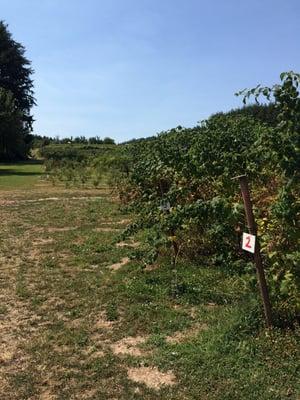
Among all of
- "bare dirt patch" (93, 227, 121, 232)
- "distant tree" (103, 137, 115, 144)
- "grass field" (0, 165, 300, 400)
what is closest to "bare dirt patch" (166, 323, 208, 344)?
"grass field" (0, 165, 300, 400)

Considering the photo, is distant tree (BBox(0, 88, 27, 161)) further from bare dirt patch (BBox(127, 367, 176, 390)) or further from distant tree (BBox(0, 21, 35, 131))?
bare dirt patch (BBox(127, 367, 176, 390))

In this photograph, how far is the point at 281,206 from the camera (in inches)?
169

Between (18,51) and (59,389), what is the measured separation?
2384 inches

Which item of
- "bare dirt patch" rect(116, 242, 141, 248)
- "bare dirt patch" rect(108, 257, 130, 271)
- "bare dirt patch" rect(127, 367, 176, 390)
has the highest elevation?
"bare dirt patch" rect(116, 242, 141, 248)

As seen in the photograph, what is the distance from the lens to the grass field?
4098 millimetres

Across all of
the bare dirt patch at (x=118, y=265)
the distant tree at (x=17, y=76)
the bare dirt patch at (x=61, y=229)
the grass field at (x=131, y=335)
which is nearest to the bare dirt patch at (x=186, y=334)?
the grass field at (x=131, y=335)

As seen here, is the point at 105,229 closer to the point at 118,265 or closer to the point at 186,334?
the point at 118,265

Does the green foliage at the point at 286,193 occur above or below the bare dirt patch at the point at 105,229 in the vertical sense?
above

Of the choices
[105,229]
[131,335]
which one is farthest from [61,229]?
[131,335]

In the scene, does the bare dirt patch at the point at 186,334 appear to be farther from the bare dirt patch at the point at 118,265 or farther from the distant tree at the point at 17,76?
the distant tree at the point at 17,76

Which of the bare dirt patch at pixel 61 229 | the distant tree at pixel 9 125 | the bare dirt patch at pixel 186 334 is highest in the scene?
the distant tree at pixel 9 125

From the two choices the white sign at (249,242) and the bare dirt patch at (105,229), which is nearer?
the white sign at (249,242)

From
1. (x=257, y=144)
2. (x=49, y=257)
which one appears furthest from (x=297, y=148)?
(x=49, y=257)

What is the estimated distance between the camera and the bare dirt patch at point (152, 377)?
414cm
